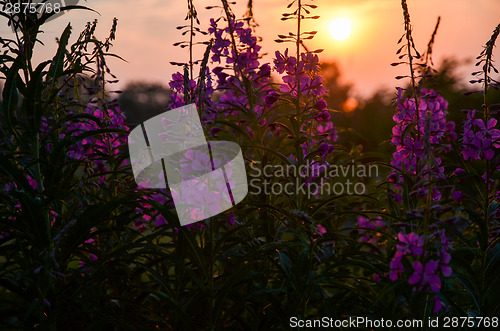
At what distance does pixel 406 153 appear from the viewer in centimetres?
289

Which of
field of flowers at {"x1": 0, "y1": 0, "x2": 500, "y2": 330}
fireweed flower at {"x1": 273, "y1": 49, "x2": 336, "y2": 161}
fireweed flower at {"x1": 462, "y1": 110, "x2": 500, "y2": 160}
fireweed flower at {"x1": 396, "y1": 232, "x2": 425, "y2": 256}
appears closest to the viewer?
fireweed flower at {"x1": 396, "y1": 232, "x2": 425, "y2": 256}

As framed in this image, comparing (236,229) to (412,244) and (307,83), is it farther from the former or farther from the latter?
(307,83)

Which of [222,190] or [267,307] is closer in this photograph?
[222,190]

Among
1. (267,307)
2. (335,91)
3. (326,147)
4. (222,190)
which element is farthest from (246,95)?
(335,91)

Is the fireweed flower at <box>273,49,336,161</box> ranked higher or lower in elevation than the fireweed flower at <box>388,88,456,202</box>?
higher

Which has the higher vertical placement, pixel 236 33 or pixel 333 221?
pixel 236 33

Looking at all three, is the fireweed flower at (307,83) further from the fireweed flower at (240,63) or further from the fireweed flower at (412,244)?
the fireweed flower at (412,244)

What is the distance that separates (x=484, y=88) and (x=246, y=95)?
1.48 m

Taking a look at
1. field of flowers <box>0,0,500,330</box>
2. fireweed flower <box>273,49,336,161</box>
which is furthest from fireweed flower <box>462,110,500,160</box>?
fireweed flower <box>273,49,336,161</box>

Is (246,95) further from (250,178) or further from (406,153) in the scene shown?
(406,153)

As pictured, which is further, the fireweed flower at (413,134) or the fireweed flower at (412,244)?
the fireweed flower at (413,134)

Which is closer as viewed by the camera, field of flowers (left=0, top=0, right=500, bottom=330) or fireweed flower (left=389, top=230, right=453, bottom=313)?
fireweed flower (left=389, top=230, right=453, bottom=313)

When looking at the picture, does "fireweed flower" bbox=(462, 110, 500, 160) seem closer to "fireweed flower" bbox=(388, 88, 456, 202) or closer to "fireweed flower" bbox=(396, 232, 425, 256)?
"fireweed flower" bbox=(388, 88, 456, 202)

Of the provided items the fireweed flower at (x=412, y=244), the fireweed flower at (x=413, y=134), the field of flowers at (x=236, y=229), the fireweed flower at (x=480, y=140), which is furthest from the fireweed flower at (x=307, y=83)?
the fireweed flower at (x=412, y=244)
